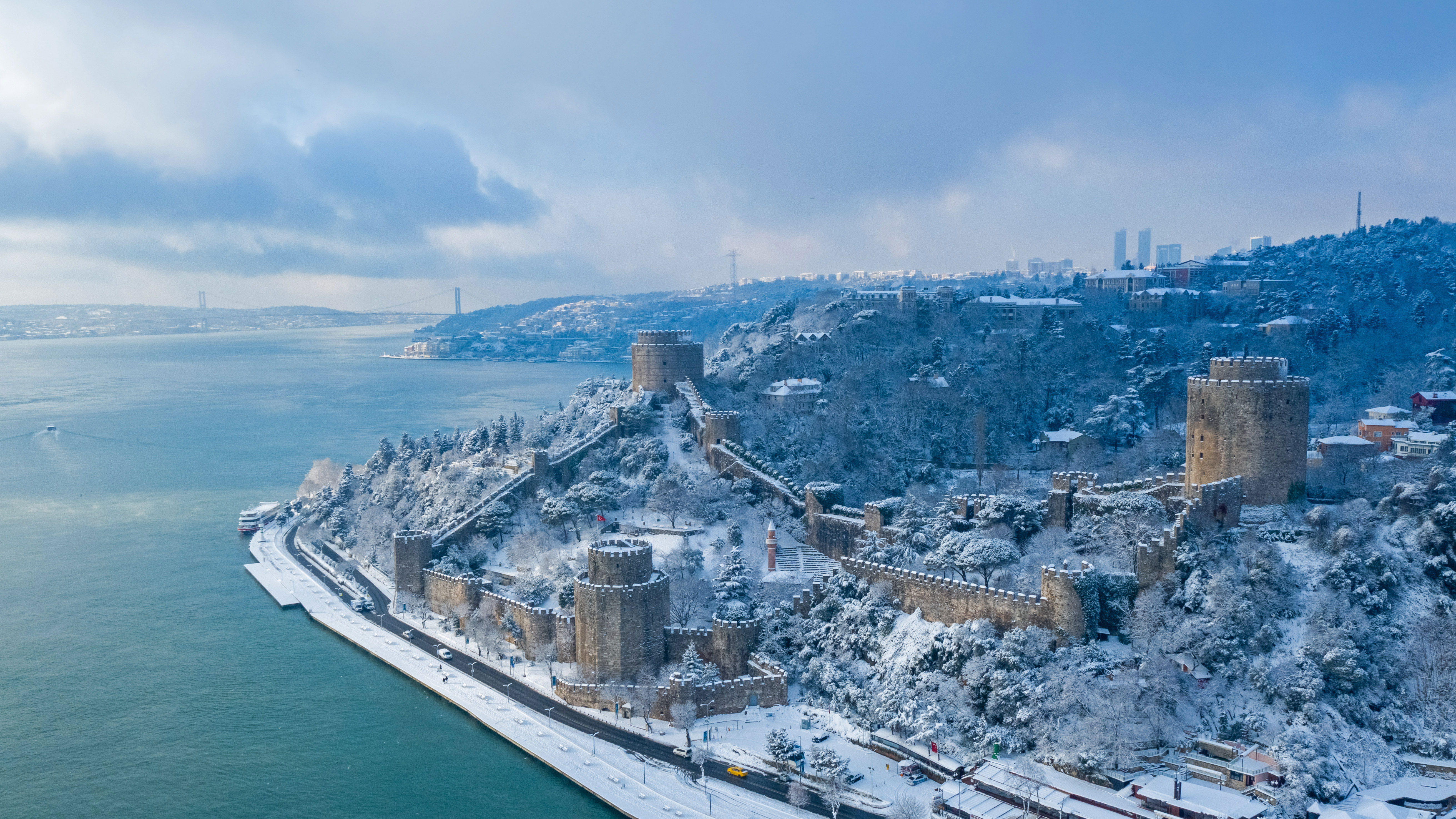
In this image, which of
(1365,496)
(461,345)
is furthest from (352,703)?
(461,345)

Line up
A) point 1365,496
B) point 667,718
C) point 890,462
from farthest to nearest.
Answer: point 890,462 → point 1365,496 → point 667,718

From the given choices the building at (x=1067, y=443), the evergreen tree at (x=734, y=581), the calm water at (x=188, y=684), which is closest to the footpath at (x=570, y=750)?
the calm water at (x=188, y=684)

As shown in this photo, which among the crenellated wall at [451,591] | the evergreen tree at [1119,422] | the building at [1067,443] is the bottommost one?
the crenellated wall at [451,591]

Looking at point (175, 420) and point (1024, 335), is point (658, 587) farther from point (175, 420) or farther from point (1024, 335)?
point (175, 420)

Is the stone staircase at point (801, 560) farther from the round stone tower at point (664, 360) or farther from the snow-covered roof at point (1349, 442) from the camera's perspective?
the snow-covered roof at point (1349, 442)

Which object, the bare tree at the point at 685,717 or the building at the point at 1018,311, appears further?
the building at the point at 1018,311

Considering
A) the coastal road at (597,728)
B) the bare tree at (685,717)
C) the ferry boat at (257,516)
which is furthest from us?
the ferry boat at (257,516)
